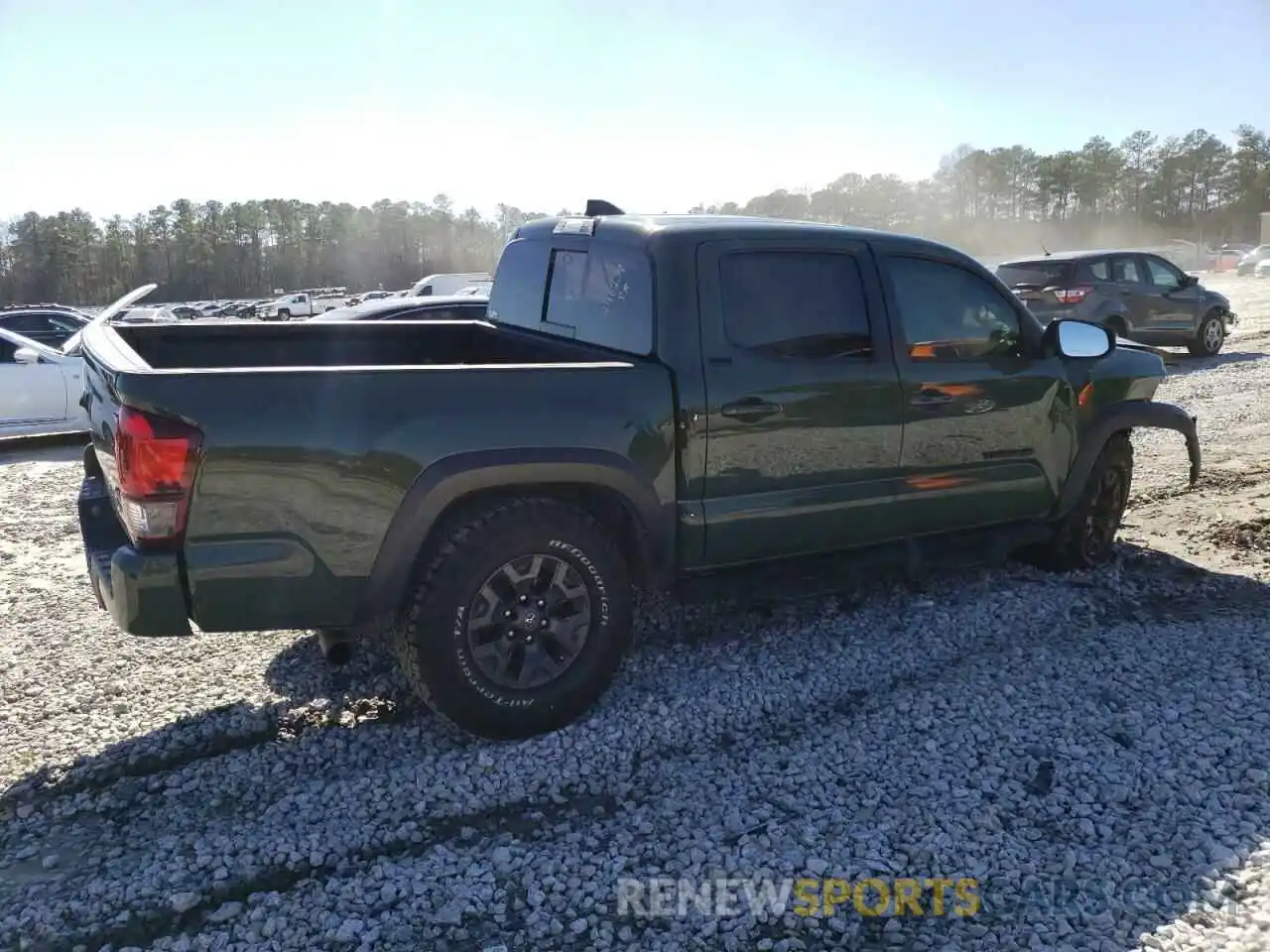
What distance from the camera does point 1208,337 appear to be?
643 inches

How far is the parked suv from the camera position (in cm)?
1454

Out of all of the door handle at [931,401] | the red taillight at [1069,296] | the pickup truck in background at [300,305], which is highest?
the pickup truck in background at [300,305]

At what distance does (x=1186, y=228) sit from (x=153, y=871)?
10555cm

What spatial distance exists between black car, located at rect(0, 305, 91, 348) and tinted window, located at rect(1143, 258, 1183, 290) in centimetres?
1660

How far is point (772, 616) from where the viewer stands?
4965mm

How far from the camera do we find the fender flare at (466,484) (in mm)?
3379

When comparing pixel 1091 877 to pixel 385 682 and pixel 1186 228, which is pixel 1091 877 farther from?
pixel 1186 228

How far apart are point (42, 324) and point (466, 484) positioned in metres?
14.3

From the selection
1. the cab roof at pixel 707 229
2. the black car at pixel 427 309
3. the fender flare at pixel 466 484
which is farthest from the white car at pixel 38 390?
the fender flare at pixel 466 484

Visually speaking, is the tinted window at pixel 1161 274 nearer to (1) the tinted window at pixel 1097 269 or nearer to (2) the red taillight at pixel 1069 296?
(1) the tinted window at pixel 1097 269

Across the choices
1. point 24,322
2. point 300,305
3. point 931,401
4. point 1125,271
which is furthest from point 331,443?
point 300,305

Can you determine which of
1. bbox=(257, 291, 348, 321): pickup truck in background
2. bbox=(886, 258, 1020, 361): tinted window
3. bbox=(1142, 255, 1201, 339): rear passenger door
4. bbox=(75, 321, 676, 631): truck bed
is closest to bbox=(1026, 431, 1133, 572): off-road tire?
bbox=(886, 258, 1020, 361): tinted window

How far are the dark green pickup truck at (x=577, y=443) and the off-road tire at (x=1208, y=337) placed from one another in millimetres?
12752

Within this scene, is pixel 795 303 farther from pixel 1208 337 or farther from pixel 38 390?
pixel 1208 337
